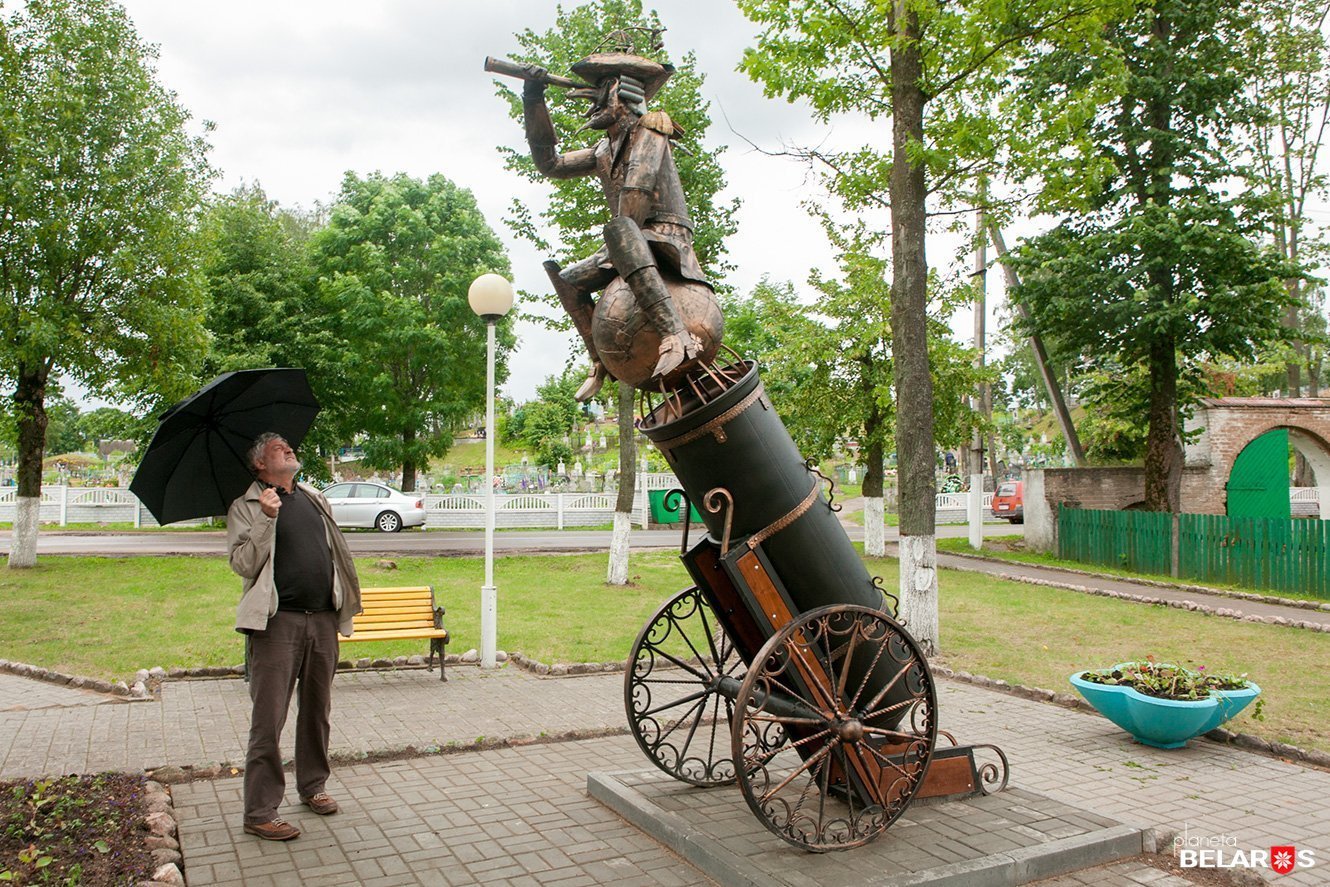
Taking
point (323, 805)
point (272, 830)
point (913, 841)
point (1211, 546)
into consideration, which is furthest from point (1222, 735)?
point (1211, 546)

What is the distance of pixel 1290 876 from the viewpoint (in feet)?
14.5

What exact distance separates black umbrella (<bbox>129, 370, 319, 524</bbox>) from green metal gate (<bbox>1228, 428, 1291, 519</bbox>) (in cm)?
1964

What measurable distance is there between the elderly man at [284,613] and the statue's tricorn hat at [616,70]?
2.54 m

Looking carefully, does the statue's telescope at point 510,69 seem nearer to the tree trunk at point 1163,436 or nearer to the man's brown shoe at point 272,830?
the man's brown shoe at point 272,830

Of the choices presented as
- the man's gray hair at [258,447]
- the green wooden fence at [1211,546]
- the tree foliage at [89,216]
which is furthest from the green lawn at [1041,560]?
the tree foliage at [89,216]

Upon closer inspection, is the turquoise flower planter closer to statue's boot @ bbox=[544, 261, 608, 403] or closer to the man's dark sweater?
statue's boot @ bbox=[544, 261, 608, 403]

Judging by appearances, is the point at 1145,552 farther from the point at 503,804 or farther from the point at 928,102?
the point at 503,804

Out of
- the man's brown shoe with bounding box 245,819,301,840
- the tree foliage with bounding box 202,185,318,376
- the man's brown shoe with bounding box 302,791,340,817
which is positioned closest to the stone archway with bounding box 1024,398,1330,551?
the man's brown shoe with bounding box 302,791,340,817

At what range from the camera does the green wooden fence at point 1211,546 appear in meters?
14.9

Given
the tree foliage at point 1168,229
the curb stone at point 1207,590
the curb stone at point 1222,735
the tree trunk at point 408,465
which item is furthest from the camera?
the tree trunk at point 408,465

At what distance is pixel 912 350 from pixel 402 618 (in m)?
5.79

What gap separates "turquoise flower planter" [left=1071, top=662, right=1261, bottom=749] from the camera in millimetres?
6379

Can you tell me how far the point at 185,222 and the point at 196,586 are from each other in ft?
20.7

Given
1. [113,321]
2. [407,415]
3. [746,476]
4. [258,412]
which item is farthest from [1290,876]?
[407,415]
